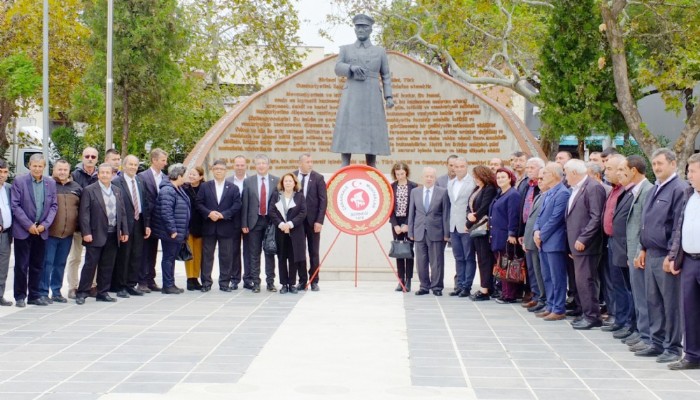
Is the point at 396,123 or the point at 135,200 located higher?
the point at 396,123

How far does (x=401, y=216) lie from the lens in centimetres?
1373

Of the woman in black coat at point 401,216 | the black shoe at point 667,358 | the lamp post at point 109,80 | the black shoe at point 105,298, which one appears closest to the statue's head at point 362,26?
the woman in black coat at point 401,216

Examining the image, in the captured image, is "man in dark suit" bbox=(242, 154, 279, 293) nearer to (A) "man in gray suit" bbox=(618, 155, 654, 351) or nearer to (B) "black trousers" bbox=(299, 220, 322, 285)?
(B) "black trousers" bbox=(299, 220, 322, 285)

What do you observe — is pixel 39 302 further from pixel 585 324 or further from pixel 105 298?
pixel 585 324

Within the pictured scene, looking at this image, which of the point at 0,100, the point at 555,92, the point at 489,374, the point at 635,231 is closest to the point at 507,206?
the point at 635,231

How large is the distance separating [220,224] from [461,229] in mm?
3249

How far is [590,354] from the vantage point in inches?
343

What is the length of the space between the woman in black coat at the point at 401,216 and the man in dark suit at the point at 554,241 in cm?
280

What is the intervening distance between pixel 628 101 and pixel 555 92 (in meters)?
3.02

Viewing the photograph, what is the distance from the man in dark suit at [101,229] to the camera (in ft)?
38.8

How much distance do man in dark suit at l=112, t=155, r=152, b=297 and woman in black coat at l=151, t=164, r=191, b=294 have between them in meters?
0.16

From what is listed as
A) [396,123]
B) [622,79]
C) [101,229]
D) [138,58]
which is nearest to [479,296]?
[101,229]

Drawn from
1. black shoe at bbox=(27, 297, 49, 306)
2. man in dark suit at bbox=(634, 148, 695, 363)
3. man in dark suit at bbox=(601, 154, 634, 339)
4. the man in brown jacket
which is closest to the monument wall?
the man in brown jacket

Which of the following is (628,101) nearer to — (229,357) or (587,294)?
(587,294)
